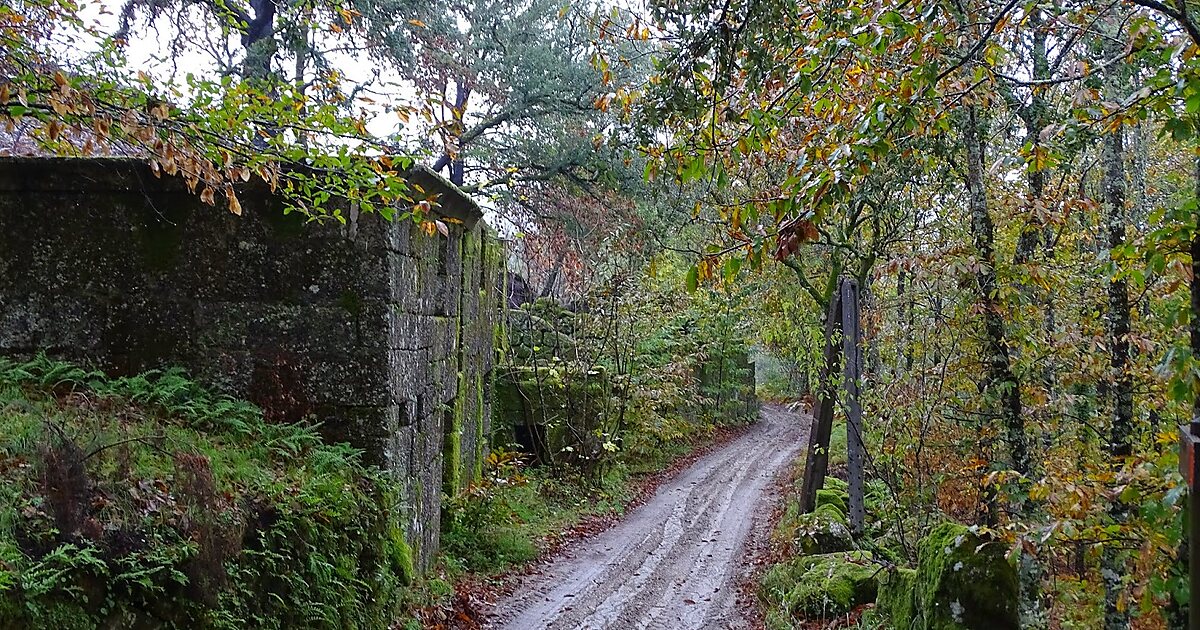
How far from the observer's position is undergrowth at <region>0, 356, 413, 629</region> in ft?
10.1

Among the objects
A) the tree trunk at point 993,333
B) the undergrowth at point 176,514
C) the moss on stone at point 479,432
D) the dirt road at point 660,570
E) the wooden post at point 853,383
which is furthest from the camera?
the moss on stone at point 479,432

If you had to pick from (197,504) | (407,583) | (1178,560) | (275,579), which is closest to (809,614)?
(407,583)

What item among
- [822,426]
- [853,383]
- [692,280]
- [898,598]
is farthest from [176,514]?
[822,426]

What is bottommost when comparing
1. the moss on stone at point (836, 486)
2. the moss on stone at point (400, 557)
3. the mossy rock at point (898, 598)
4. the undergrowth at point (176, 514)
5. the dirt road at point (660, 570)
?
the dirt road at point (660, 570)

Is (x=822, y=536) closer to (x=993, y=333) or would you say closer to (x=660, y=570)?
(x=660, y=570)

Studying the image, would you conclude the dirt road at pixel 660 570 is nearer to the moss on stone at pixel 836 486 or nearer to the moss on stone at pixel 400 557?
the moss on stone at pixel 836 486

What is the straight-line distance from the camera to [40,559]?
9.79ft

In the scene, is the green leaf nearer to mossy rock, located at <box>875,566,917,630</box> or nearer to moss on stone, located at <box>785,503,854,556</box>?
mossy rock, located at <box>875,566,917,630</box>

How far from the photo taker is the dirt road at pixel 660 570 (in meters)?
7.51

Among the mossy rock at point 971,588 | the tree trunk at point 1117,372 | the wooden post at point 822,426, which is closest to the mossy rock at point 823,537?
the wooden post at point 822,426

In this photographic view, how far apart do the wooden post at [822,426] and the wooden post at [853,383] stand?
103 centimetres

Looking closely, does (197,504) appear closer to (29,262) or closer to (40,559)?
(40,559)

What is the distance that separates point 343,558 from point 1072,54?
20.7ft

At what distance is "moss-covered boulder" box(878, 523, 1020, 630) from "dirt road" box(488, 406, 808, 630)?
3.16 m
